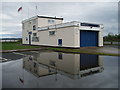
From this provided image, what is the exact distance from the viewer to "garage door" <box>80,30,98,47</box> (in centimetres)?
2388

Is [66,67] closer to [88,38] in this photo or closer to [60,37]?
[60,37]

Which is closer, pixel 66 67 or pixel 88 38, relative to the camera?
pixel 66 67

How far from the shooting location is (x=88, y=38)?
24.9 meters

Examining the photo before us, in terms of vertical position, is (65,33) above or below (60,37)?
above

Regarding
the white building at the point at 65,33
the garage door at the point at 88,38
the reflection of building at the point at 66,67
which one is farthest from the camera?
the garage door at the point at 88,38

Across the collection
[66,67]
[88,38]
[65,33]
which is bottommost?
[66,67]

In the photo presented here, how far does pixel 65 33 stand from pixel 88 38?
465 cm

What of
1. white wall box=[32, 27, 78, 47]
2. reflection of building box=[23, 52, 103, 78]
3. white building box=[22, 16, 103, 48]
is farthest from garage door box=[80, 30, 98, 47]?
reflection of building box=[23, 52, 103, 78]

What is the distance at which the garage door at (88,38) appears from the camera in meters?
23.9

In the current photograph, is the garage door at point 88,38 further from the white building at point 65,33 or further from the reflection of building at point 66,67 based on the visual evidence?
the reflection of building at point 66,67

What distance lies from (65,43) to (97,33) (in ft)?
24.5

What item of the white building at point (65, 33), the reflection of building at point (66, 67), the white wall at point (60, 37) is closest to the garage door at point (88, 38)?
the white building at point (65, 33)

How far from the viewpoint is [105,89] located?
5.19 metres

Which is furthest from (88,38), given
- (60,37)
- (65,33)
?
(60,37)
